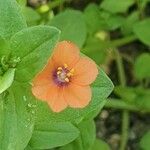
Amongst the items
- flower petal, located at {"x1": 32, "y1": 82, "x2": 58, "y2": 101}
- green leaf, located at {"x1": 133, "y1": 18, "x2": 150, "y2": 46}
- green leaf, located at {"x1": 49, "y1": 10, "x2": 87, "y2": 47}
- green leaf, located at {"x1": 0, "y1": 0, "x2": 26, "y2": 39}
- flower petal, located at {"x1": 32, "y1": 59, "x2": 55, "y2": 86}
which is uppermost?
green leaf, located at {"x1": 0, "y1": 0, "x2": 26, "y2": 39}

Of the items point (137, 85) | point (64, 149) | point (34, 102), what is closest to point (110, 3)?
point (137, 85)

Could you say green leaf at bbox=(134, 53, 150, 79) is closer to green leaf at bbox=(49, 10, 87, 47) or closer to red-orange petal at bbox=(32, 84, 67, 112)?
green leaf at bbox=(49, 10, 87, 47)

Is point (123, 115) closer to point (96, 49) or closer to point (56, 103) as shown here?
point (96, 49)

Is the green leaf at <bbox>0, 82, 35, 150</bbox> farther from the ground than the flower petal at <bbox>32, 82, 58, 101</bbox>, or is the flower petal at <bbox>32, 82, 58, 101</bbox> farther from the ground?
the flower petal at <bbox>32, 82, 58, 101</bbox>

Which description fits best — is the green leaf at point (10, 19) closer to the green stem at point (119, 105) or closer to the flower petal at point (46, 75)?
the flower petal at point (46, 75)

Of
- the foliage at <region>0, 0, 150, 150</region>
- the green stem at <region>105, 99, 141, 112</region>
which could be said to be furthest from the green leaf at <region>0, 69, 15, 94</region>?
the green stem at <region>105, 99, 141, 112</region>

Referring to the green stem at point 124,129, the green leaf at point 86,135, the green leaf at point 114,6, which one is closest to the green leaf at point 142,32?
the green leaf at point 114,6
